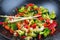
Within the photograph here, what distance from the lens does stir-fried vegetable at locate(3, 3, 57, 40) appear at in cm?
136

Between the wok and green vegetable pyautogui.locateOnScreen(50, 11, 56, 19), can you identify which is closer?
green vegetable pyautogui.locateOnScreen(50, 11, 56, 19)

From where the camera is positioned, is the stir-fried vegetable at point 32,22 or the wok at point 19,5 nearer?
the stir-fried vegetable at point 32,22

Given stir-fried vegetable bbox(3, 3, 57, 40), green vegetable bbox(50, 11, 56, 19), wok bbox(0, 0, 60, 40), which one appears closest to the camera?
stir-fried vegetable bbox(3, 3, 57, 40)

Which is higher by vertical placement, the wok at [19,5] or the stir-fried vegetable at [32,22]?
the wok at [19,5]

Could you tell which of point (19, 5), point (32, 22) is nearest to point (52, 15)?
point (32, 22)

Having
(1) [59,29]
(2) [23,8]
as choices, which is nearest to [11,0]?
(2) [23,8]

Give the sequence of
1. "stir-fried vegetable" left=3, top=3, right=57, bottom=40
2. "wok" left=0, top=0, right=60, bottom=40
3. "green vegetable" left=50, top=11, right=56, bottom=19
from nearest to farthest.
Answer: "stir-fried vegetable" left=3, top=3, right=57, bottom=40
"green vegetable" left=50, top=11, right=56, bottom=19
"wok" left=0, top=0, right=60, bottom=40

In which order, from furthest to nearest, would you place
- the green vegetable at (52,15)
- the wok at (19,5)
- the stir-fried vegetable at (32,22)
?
the wok at (19,5), the green vegetable at (52,15), the stir-fried vegetable at (32,22)

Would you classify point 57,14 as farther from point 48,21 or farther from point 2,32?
point 2,32

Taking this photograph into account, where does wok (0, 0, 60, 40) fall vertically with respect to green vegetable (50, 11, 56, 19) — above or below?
above

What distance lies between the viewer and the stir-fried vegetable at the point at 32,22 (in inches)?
53.4

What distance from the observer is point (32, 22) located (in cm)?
141

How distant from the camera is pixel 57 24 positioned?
1515 millimetres

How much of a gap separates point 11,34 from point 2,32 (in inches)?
3.3
